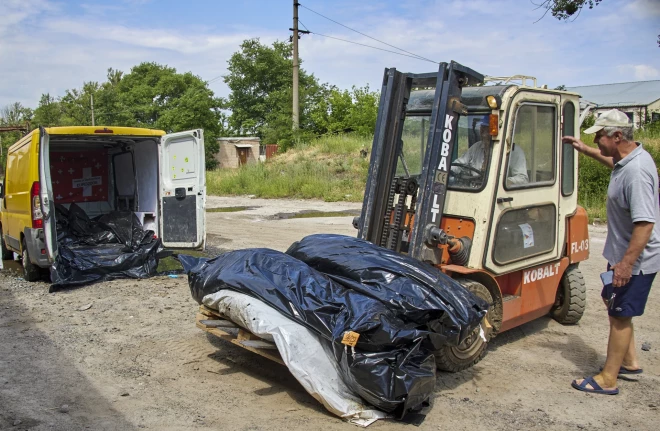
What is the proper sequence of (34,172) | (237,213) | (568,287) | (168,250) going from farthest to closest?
(237,213)
(168,250)
(34,172)
(568,287)

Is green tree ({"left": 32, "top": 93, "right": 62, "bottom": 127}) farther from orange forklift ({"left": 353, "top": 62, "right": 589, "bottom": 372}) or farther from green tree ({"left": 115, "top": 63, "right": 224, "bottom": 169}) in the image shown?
orange forklift ({"left": 353, "top": 62, "right": 589, "bottom": 372})

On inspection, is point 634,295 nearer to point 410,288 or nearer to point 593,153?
point 593,153

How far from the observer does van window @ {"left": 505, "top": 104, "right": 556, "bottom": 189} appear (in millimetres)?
5066

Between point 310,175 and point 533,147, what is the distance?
1921 centimetres

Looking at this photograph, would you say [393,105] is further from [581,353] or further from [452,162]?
[581,353]

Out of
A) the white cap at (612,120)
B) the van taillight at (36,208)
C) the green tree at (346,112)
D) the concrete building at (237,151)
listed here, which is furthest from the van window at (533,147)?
the concrete building at (237,151)

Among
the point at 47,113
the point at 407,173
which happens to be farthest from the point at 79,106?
the point at 407,173

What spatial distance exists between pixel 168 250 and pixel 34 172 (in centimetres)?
218

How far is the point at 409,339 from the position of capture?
3867mm

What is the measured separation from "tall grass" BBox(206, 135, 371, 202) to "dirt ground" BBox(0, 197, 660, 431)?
14508 millimetres

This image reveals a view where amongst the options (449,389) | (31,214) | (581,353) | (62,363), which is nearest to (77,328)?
(62,363)

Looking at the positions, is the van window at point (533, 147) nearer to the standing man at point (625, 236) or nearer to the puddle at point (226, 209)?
the standing man at point (625, 236)

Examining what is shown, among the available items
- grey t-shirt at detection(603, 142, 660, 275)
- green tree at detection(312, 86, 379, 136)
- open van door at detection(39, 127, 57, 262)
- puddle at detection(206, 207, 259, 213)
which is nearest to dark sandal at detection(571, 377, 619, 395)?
grey t-shirt at detection(603, 142, 660, 275)

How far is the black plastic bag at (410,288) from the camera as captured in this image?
157 inches
